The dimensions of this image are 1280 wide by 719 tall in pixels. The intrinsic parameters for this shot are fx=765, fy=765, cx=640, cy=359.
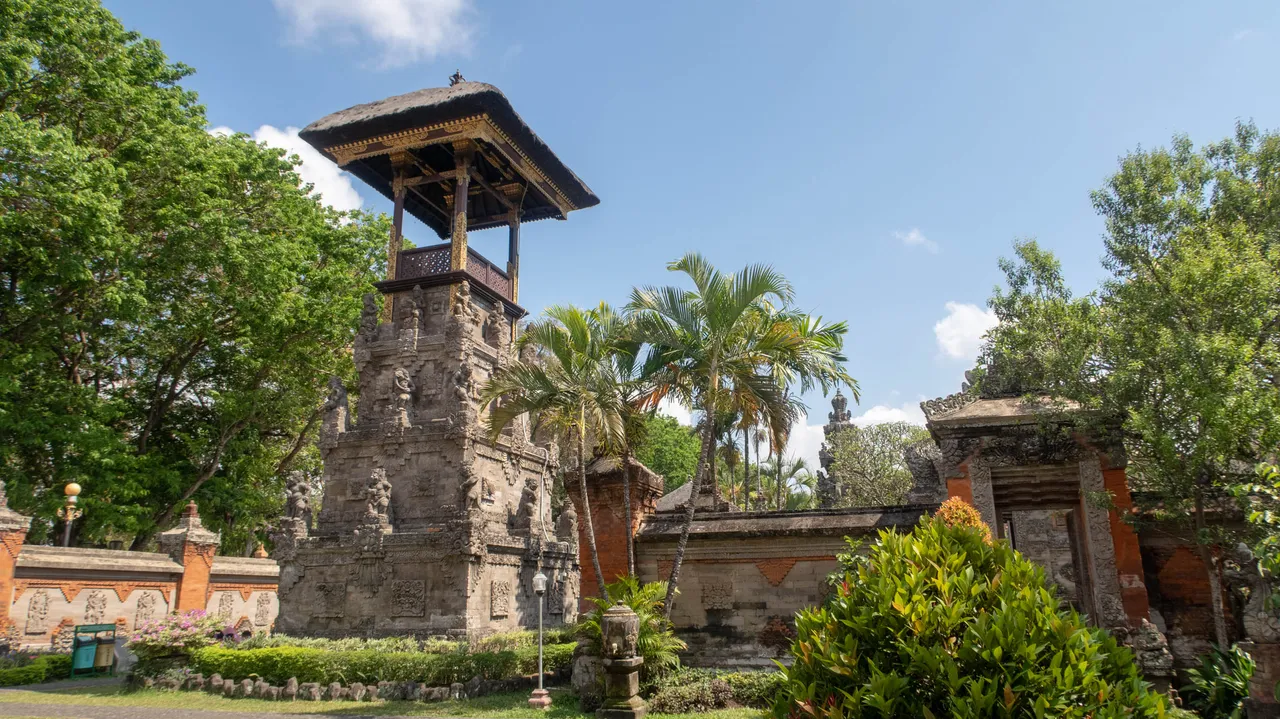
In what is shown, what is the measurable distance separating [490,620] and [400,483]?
453 centimetres

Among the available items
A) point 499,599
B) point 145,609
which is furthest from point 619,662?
point 145,609

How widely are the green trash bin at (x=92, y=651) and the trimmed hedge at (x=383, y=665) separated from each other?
13.7 ft

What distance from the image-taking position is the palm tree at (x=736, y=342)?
11805mm

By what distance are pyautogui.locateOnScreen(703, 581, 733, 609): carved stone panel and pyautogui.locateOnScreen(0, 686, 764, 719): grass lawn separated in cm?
242

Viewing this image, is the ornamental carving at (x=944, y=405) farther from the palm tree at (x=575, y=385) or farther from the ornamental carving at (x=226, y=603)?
the ornamental carving at (x=226, y=603)

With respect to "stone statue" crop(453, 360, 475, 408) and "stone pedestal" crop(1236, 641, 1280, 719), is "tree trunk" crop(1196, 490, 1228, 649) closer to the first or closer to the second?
"stone pedestal" crop(1236, 641, 1280, 719)

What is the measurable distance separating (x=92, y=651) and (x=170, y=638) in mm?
2859

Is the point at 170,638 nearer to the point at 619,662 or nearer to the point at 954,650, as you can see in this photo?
the point at 619,662

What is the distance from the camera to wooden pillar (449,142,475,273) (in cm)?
2211

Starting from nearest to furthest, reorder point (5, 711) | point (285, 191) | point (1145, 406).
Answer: point (1145, 406)
point (5, 711)
point (285, 191)

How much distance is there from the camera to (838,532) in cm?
1106

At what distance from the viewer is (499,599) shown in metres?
18.7

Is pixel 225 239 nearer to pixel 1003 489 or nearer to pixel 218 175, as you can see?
pixel 218 175

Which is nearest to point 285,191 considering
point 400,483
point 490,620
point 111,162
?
point 111,162
